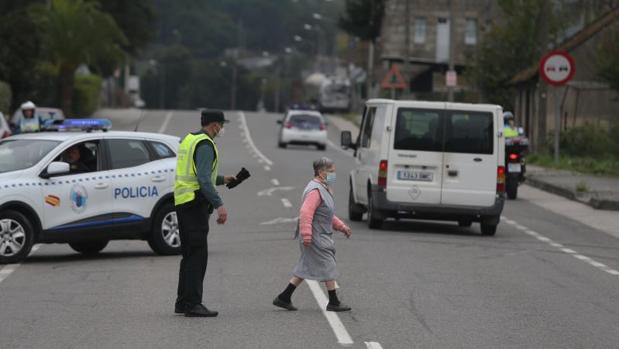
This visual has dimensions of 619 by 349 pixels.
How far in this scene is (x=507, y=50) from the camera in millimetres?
53594

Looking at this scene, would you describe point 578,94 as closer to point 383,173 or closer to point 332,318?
point 383,173

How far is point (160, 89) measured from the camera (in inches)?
6762

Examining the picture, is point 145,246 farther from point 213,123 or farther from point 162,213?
point 213,123

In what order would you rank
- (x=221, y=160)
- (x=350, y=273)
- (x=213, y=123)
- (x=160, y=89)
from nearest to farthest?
(x=213, y=123), (x=350, y=273), (x=221, y=160), (x=160, y=89)

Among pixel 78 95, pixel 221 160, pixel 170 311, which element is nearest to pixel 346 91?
pixel 78 95

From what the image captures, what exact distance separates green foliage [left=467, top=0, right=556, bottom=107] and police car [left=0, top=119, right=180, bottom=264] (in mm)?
34639

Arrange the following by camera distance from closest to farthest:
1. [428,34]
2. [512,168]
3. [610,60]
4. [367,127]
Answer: [367,127]
[512,168]
[610,60]
[428,34]

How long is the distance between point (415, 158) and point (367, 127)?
6.23 ft

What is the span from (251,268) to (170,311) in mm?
3570

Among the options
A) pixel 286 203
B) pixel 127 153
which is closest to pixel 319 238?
pixel 127 153

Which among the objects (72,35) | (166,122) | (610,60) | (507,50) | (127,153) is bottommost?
(166,122)

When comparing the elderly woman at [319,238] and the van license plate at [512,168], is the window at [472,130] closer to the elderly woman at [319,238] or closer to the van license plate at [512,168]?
the van license plate at [512,168]

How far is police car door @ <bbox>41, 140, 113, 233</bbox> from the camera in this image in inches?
664

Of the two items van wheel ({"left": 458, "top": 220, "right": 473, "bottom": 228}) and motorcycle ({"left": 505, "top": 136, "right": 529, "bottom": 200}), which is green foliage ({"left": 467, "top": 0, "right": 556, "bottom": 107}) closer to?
motorcycle ({"left": 505, "top": 136, "right": 529, "bottom": 200})
